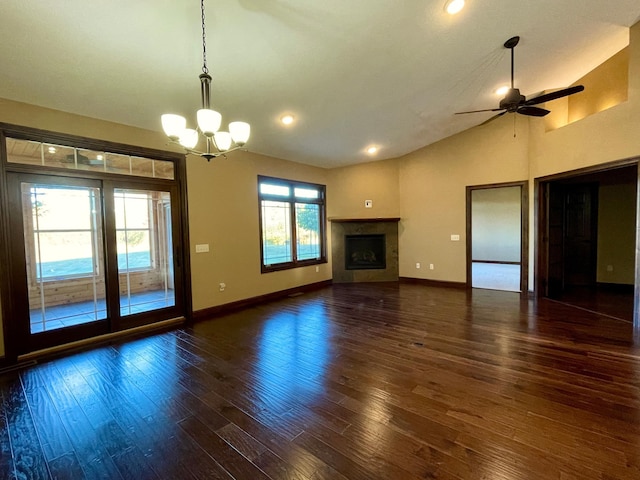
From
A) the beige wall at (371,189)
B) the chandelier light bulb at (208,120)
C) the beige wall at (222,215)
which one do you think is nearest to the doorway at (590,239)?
the beige wall at (371,189)

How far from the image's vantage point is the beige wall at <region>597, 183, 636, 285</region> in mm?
5730

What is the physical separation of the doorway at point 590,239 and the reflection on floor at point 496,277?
0.83 m

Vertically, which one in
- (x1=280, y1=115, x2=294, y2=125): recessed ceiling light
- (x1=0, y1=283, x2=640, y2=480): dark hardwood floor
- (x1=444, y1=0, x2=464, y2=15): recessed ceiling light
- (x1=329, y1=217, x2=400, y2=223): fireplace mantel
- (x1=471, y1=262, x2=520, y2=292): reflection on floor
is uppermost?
(x1=444, y1=0, x2=464, y2=15): recessed ceiling light

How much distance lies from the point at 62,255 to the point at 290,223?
3.84m

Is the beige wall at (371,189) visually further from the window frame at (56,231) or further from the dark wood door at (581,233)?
the window frame at (56,231)

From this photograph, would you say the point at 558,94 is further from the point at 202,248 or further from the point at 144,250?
the point at 144,250

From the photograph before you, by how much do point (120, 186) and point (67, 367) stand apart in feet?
7.30

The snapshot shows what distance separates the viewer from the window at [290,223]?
5.84 metres

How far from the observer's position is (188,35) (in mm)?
2520

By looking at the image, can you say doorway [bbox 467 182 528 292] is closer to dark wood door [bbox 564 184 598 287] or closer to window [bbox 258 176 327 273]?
dark wood door [bbox 564 184 598 287]

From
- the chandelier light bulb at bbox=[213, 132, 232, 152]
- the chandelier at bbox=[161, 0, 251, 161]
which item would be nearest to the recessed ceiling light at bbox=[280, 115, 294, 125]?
the chandelier at bbox=[161, 0, 251, 161]

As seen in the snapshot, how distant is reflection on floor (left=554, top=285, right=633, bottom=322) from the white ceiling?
3.71m

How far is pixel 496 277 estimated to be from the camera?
24.0ft

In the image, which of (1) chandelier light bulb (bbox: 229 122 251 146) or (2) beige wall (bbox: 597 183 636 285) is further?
(2) beige wall (bbox: 597 183 636 285)
